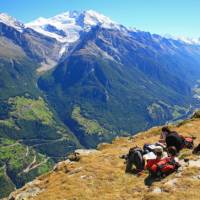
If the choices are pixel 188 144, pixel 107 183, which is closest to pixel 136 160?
pixel 107 183

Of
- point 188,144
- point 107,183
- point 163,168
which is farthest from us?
point 188,144

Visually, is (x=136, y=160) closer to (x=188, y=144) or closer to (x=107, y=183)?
(x=107, y=183)

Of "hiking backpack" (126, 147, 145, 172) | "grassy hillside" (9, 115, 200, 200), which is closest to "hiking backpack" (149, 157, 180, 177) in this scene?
"grassy hillside" (9, 115, 200, 200)

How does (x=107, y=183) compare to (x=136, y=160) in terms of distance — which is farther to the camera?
(x=136, y=160)

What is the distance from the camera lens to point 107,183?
38.8 meters

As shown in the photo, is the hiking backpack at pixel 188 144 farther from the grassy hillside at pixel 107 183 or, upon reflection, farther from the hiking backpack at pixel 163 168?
the hiking backpack at pixel 163 168

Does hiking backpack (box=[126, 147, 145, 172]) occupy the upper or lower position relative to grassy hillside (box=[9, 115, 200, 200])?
upper

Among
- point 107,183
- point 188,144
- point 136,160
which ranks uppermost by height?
point 188,144

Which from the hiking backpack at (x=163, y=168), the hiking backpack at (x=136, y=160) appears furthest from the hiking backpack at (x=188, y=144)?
the hiking backpack at (x=163, y=168)

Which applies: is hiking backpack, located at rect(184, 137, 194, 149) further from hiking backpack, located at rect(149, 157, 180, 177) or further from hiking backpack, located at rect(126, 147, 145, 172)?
hiking backpack, located at rect(149, 157, 180, 177)

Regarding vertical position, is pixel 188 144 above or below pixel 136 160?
above

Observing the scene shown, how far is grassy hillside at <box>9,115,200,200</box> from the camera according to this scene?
32.8 metres

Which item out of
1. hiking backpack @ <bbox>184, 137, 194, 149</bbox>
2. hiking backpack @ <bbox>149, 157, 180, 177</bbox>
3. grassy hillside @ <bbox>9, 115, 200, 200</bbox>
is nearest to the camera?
grassy hillside @ <bbox>9, 115, 200, 200</bbox>

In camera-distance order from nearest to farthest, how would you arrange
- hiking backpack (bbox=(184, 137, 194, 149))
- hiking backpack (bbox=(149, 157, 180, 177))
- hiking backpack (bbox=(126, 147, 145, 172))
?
hiking backpack (bbox=(149, 157, 180, 177)), hiking backpack (bbox=(126, 147, 145, 172)), hiking backpack (bbox=(184, 137, 194, 149))
